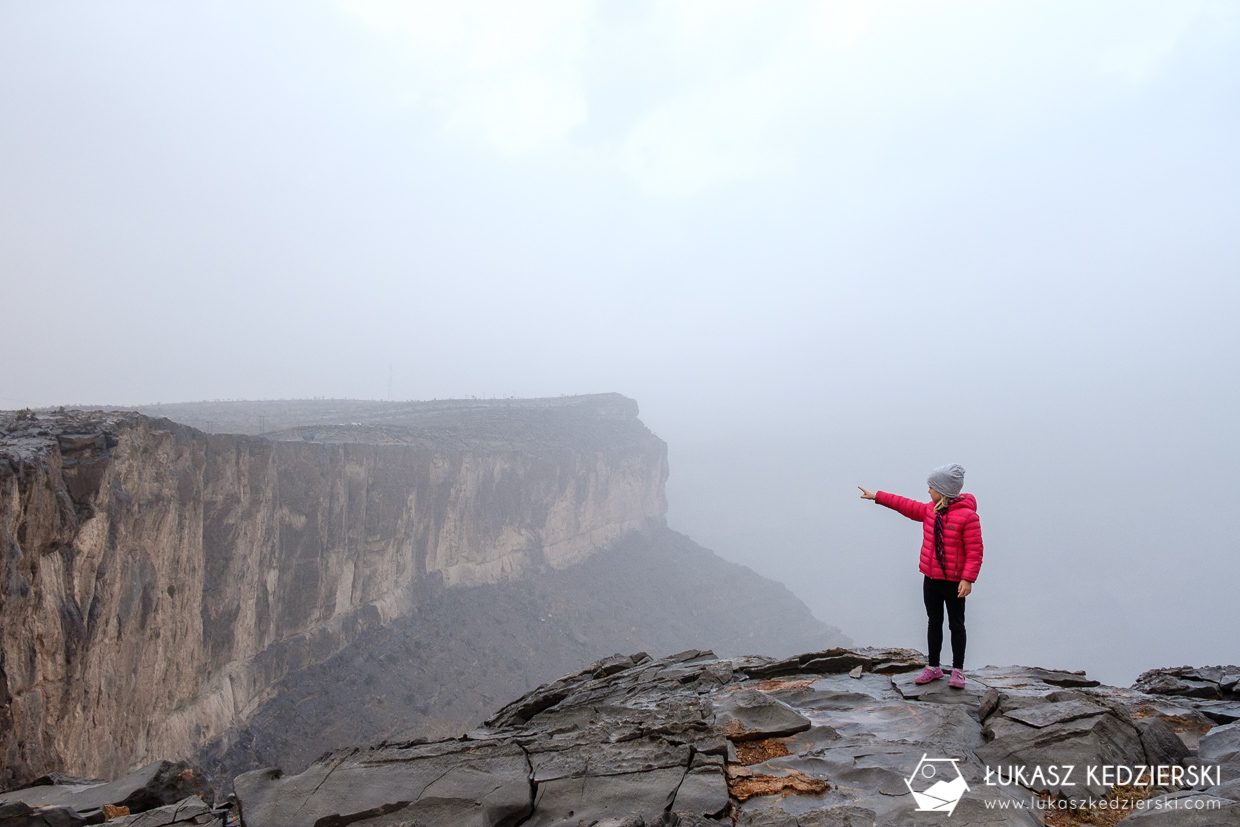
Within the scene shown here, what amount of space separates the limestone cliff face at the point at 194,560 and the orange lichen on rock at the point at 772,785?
1263 centimetres

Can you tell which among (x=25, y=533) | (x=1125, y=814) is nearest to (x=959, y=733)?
(x=1125, y=814)

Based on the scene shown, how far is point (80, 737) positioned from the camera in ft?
43.0

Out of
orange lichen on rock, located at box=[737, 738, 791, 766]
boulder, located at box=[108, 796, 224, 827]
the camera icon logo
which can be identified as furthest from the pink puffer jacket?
boulder, located at box=[108, 796, 224, 827]

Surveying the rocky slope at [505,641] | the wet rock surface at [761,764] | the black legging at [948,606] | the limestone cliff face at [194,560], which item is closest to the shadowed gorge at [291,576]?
the limestone cliff face at [194,560]

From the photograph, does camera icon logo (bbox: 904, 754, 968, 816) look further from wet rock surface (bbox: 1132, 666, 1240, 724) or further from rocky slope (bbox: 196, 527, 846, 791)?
rocky slope (bbox: 196, 527, 846, 791)

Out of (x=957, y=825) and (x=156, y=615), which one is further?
(x=156, y=615)

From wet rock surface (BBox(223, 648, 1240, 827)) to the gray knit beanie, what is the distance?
2.15m

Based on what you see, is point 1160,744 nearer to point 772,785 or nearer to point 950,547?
point 950,547

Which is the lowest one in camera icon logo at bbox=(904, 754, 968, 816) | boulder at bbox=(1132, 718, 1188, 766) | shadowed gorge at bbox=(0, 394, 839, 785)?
shadowed gorge at bbox=(0, 394, 839, 785)

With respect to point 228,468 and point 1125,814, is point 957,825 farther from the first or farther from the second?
point 228,468

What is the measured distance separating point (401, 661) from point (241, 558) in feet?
39.7

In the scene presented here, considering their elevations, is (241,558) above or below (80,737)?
above

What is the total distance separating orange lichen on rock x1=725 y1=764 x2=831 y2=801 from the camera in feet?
16.9

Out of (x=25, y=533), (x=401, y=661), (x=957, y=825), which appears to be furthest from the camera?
(x=401, y=661)
